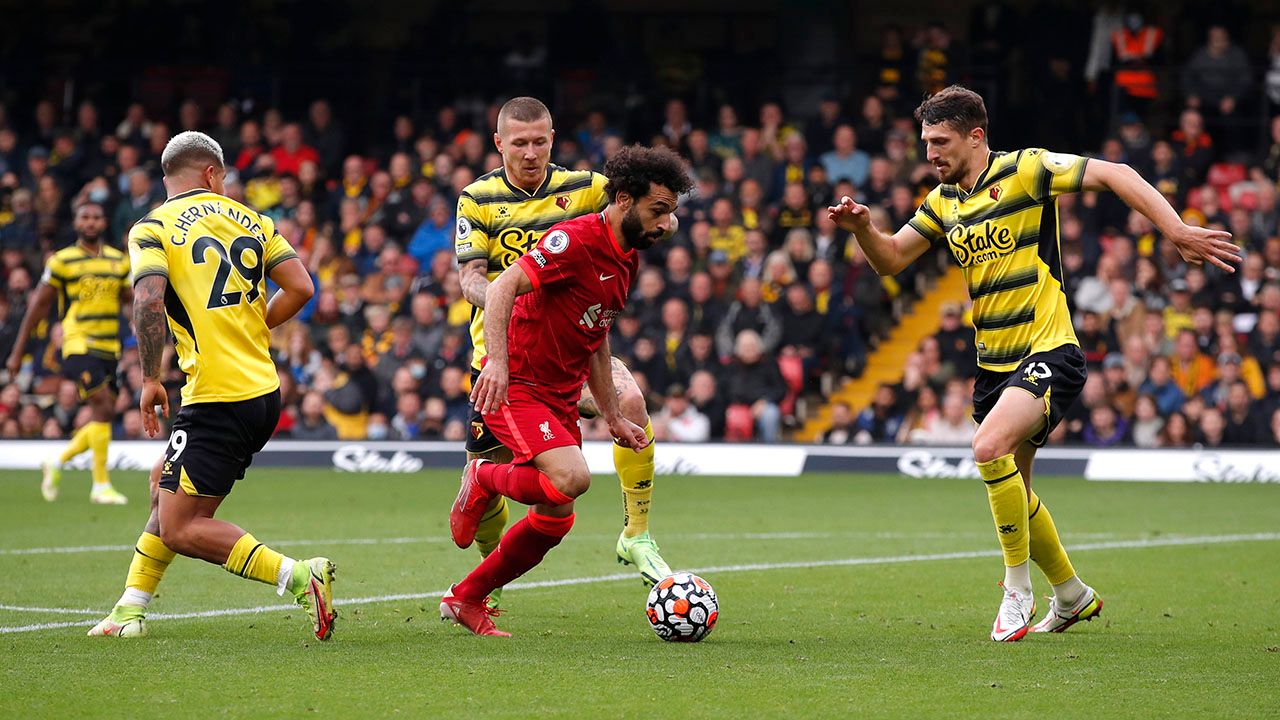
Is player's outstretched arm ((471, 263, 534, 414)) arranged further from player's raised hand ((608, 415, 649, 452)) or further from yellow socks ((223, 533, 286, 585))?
yellow socks ((223, 533, 286, 585))

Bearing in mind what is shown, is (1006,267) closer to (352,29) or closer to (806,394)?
(806,394)

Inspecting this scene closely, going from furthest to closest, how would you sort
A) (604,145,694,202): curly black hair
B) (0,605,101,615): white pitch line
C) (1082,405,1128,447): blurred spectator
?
1. (1082,405,1128,447): blurred spectator
2. (0,605,101,615): white pitch line
3. (604,145,694,202): curly black hair

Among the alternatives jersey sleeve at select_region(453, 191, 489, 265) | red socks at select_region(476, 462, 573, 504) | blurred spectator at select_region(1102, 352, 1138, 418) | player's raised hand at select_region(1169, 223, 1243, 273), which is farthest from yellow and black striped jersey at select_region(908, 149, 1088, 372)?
blurred spectator at select_region(1102, 352, 1138, 418)

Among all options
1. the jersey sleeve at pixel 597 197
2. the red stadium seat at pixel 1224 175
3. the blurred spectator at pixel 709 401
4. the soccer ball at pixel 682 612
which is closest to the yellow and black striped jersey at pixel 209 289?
Result: the jersey sleeve at pixel 597 197

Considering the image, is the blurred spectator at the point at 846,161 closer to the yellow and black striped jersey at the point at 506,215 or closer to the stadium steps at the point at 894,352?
the stadium steps at the point at 894,352

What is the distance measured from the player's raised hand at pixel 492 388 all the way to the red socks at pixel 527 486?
1.50ft

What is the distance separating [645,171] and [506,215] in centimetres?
160

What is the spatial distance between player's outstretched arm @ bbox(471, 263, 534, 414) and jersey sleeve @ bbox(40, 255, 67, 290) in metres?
7.89

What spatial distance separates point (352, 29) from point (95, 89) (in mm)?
4060

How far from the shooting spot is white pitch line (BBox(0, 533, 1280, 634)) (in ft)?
26.3

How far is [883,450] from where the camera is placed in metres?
18.0

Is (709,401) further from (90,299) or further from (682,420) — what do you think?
(90,299)

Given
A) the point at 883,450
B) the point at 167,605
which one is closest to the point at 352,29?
the point at 883,450

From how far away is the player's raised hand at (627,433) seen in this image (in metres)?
7.68
